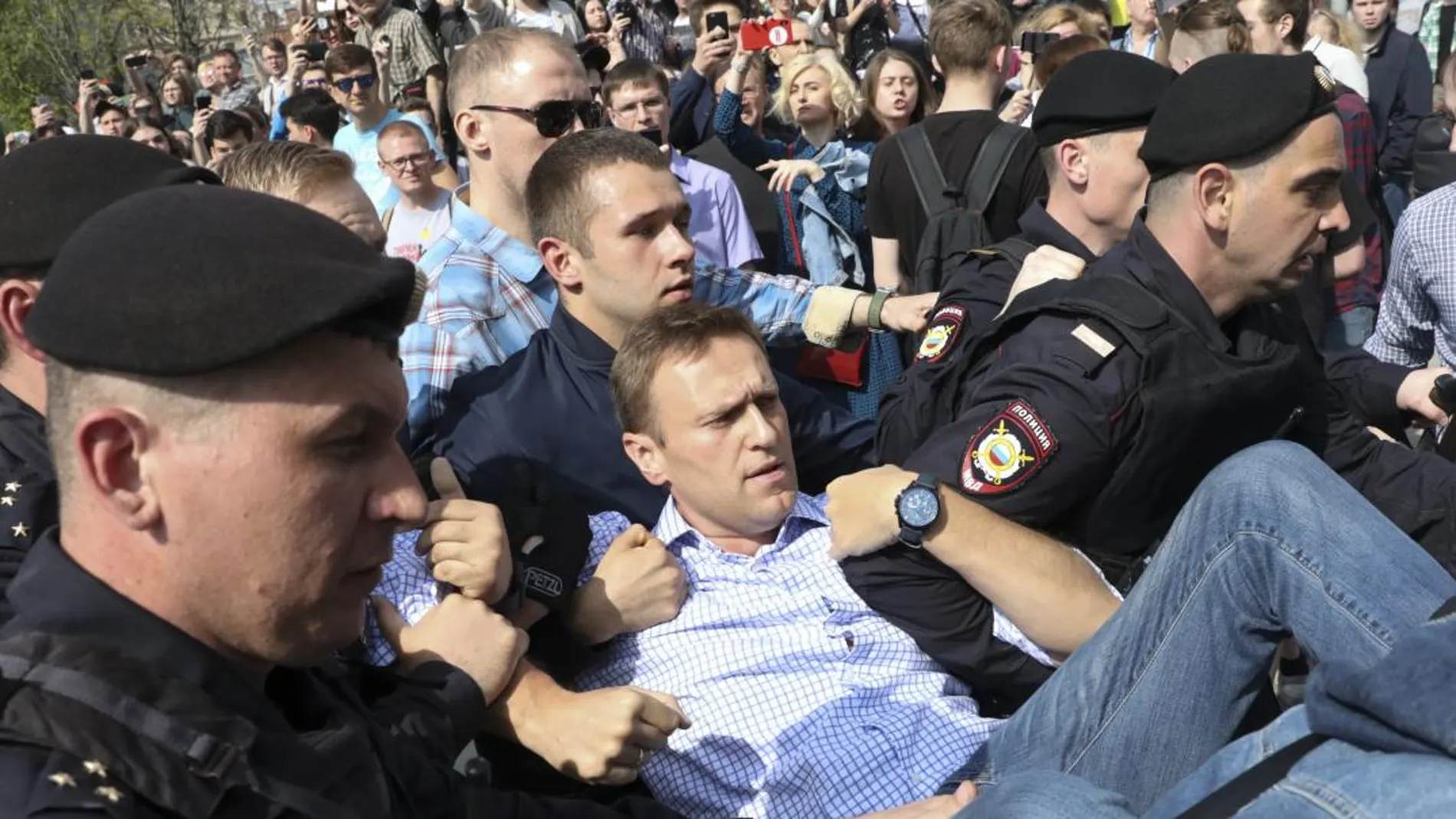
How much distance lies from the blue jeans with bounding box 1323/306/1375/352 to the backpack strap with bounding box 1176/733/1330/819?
4.77m

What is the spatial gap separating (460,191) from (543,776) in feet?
8.26

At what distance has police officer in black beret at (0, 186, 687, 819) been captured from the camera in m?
1.33

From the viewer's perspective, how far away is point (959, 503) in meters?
2.72

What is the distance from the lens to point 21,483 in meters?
2.27

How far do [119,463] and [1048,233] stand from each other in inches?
122

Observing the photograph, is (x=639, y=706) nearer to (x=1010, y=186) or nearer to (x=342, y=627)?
(x=342, y=627)

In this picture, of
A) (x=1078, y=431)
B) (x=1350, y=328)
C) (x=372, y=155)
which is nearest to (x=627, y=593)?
(x=1078, y=431)

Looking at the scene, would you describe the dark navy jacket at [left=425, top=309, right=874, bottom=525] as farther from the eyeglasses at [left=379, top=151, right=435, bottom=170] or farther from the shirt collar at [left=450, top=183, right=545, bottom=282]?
the eyeglasses at [left=379, top=151, right=435, bottom=170]

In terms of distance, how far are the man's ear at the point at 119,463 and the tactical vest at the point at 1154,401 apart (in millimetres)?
1933

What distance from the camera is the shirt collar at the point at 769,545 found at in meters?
2.98

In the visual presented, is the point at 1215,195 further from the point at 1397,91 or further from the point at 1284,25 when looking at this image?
the point at 1397,91

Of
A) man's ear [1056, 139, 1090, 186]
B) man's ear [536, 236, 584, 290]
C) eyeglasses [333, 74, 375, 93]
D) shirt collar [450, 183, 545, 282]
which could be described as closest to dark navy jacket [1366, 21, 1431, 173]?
man's ear [1056, 139, 1090, 186]

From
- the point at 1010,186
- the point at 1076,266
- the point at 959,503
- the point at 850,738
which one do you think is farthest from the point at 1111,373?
the point at 1010,186

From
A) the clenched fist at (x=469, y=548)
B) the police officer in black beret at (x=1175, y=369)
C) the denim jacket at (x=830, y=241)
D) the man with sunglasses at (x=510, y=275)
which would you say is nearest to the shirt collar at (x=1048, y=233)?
the man with sunglasses at (x=510, y=275)
